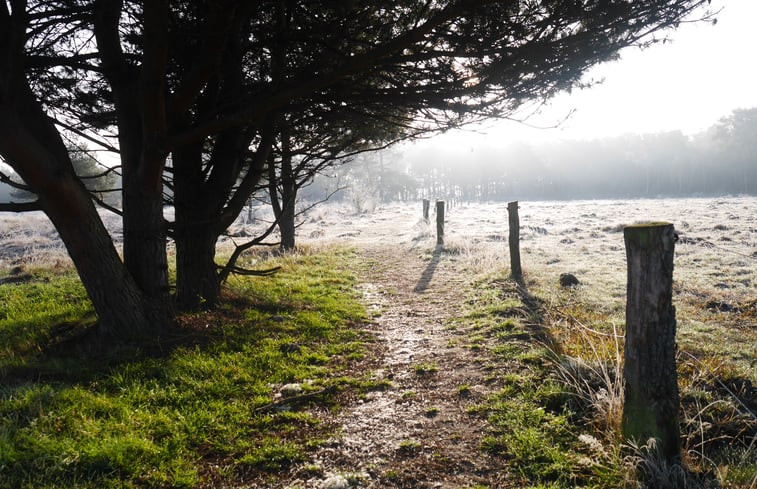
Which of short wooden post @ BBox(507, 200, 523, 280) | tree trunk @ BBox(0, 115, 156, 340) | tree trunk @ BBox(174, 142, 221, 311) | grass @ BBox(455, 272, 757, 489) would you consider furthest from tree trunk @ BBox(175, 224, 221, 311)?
short wooden post @ BBox(507, 200, 523, 280)

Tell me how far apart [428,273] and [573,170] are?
80577 mm

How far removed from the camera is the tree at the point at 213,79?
3.72 m

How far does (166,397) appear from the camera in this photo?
3.52 m

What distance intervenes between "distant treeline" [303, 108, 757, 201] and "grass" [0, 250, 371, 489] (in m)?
59.0

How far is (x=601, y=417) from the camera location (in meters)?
3.18

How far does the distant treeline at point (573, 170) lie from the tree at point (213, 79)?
58224 mm

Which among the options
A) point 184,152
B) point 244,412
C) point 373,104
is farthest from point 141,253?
point 373,104

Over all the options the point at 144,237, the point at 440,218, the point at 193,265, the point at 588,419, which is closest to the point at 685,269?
the point at 440,218

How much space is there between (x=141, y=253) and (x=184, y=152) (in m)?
1.63

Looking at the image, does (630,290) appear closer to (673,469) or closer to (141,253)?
(673,469)

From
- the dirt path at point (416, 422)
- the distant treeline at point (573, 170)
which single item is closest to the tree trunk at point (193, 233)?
the dirt path at point (416, 422)

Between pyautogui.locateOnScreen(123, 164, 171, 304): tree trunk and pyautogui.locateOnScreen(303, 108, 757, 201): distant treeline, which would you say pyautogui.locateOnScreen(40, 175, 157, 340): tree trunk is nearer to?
pyautogui.locateOnScreen(123, 164, 171, 304): tree trunk

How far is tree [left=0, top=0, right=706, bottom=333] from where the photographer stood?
372 centimetres

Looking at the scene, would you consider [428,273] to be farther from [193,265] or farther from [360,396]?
[360,396]
